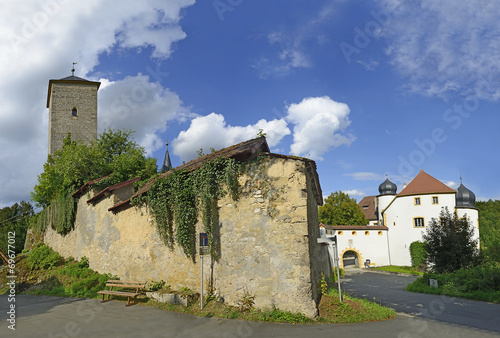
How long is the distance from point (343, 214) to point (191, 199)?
40472mm

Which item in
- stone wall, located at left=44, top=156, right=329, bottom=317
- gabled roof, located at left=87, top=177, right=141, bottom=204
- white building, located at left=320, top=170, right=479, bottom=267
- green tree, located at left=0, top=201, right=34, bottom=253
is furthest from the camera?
white building, located at left=320, top=170, right=479, bottom=267

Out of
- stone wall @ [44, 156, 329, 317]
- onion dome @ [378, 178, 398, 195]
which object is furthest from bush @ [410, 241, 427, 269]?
stone wall @ [44, 156, 329, 317]

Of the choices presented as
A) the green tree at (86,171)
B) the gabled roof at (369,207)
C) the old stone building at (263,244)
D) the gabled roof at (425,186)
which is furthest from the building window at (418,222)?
the old stone building at (263,244)

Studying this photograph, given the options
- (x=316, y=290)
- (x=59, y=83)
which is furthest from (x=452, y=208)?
(x=59, y=83)

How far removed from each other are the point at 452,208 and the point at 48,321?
4114 cm

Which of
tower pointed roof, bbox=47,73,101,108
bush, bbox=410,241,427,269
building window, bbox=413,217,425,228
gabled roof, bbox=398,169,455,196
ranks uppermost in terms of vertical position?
tower pointed roof, bbox=47,73,101,108

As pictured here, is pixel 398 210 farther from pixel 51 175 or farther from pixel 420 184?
pixel 51 175

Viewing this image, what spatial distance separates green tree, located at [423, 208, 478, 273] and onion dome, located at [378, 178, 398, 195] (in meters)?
25.3

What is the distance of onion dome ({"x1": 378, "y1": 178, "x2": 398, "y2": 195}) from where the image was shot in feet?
152

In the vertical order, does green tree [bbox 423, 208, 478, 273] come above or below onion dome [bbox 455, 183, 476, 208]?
below

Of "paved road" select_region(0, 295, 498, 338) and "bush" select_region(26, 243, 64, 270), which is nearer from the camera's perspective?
"paved road" select_region(0, 295, 498, 338)

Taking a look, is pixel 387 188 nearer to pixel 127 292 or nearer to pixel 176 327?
pixel 127 292

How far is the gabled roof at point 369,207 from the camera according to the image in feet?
177

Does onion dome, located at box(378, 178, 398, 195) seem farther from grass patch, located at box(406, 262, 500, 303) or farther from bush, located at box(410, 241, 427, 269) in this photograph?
grass patch, located at box(406, 262, 500, 303)
